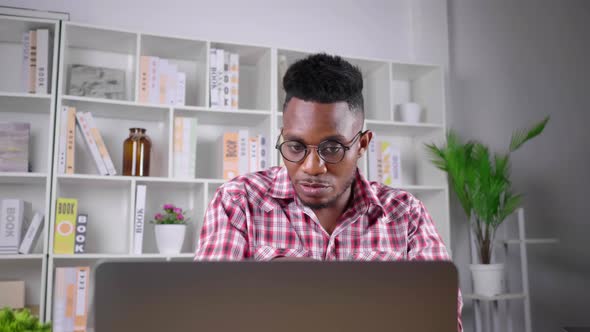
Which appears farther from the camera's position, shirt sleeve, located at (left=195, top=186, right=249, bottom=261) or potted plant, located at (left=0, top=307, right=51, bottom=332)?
shirt sleeve, located at (left=195, top=186, right=249, bottom=261)

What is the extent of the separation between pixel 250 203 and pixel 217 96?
4.91ft

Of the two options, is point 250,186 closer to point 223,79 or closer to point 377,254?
point 377,254

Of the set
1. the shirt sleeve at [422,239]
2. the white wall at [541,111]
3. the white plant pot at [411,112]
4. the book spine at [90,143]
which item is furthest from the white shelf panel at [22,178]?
the white wall at [541,111]

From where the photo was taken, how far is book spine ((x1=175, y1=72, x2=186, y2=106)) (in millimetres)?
2732

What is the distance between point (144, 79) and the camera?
267cm

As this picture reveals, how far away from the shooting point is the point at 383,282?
0.48m

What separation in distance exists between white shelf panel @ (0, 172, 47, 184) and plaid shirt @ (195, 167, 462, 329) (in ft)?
4.71

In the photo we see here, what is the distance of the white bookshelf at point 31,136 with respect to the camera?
7.99ft

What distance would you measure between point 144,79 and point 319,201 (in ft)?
5.56

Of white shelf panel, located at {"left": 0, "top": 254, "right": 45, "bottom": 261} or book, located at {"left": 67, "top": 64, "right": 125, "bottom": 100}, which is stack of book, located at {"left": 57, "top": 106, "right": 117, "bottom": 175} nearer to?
book, located at {"left": 67, "top": 64, "right": 125, "bottom": 100}

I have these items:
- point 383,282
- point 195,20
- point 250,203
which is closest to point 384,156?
point 195,20

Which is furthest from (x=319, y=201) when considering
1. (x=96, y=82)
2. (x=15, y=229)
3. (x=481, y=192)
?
(x=481, y=192)

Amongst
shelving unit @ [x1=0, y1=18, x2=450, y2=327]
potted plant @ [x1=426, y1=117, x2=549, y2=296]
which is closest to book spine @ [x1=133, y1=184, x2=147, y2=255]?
shelving unit @ [x1=0, y1=18, x2=450, y2=327]

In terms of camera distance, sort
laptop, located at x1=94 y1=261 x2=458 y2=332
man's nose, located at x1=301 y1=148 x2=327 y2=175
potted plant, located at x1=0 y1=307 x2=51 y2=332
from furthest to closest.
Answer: man's nose, located at x1=301 y1=148 x2=327 y2=175 < potted plant, located at x1=0 y1=307 x2=51 y2=332 < laptop, located at x1=94 y1=261 x2=458 y2=332
